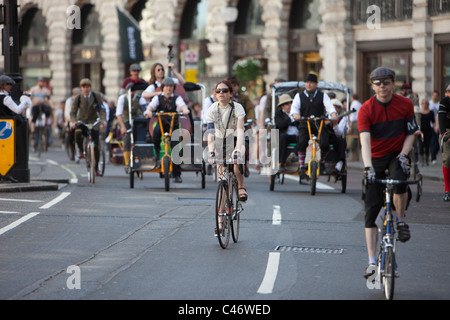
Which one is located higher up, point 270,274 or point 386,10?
point 386,10

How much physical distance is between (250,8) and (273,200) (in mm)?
22806

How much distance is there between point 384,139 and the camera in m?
8.10

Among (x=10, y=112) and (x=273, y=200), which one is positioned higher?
(x=10, y=112)

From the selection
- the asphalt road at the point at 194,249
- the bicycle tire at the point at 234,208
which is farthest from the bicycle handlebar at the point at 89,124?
the bicycle tire at the point at 234,208

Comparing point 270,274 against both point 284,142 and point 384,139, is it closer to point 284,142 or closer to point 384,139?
point 384,139

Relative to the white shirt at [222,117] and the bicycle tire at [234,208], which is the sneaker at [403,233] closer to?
the bicycle tire at [234,208]

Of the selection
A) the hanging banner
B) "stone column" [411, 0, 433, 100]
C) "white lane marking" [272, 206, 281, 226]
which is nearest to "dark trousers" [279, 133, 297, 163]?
"white lane marking" [272, 206, 281, 226]

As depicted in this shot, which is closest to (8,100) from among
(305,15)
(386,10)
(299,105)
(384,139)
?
(299,105)

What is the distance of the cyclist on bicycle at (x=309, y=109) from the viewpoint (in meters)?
16.5

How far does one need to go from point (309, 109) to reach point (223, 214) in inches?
265

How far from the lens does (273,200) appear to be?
15414mm

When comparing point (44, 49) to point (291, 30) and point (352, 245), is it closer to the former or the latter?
point (291, 30)
